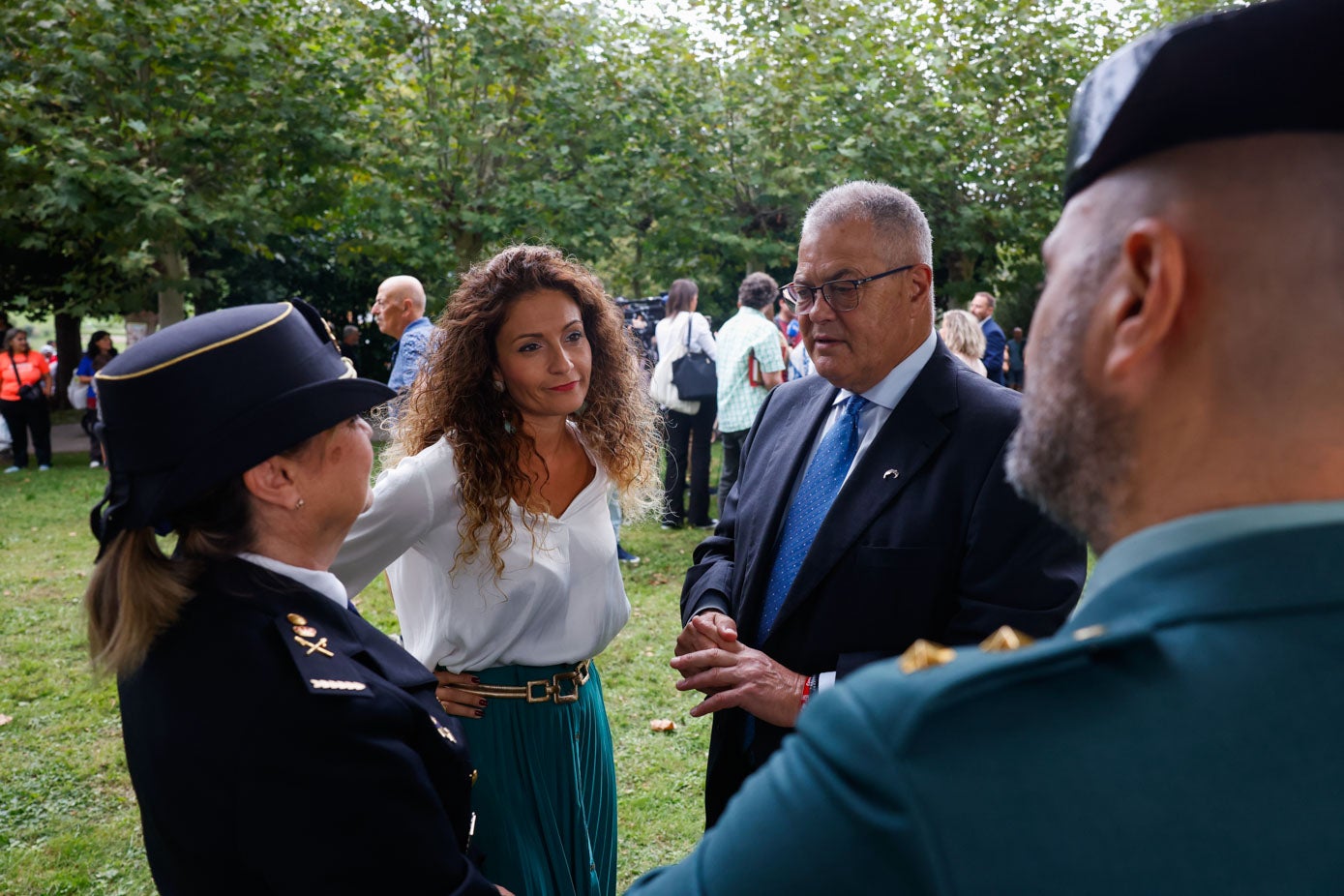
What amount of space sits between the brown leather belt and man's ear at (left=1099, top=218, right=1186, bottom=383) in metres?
2.16

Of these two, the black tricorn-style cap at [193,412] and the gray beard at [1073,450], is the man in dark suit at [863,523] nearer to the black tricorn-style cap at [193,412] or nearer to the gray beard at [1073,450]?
the black tricorn-style cap at [193,412]

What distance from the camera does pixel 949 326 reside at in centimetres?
855

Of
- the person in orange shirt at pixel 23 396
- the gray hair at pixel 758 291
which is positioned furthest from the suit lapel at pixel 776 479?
the person in orange shirt at pixel 23 396

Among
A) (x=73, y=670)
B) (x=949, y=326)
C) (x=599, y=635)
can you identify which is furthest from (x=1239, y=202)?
(x=949, y=326)

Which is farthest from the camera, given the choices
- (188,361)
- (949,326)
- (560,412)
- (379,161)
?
(379,161)

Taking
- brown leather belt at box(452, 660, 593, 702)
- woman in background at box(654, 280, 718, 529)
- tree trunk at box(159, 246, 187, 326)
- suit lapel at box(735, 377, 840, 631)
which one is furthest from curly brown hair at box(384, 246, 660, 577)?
tree trunk at box(159, 246, 187, 326)

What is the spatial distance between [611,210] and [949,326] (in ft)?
28.9

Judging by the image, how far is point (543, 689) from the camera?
2758 mm

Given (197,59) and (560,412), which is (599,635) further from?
(197,59)

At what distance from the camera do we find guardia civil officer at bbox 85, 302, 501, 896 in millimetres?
1595

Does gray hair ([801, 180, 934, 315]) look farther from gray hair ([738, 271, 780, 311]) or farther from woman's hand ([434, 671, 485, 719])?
gray hair ([738, 271, 780, 311])

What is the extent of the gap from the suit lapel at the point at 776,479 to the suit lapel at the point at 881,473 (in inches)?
6.6

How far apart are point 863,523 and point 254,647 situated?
1.35 meters

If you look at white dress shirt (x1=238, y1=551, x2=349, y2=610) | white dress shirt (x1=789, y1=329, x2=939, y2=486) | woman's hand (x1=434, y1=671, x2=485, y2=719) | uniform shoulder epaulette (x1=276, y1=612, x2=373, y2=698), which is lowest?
woman's hand (x1=434, y1=671, x2=485, y2=719)
